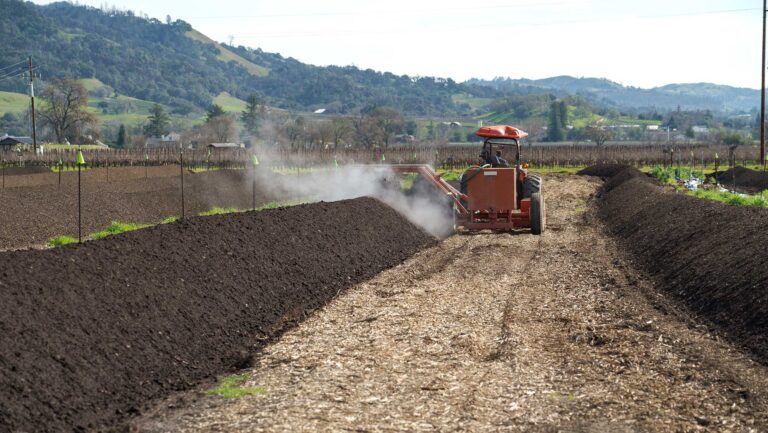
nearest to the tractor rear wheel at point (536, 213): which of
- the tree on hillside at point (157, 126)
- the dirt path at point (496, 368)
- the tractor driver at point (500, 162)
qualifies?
the tractor driver at point (500, 162)

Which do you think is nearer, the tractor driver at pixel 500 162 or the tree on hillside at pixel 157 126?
the tractor driver at pixel 500 162

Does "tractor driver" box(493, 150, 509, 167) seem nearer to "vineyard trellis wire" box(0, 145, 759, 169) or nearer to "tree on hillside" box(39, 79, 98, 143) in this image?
"vineyard trellis wire" box(0, 145, 759, 169)

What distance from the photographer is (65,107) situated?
462ft

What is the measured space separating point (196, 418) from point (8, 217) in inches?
832

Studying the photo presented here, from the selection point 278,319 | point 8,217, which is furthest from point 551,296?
point 8,217

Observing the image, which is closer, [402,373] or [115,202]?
[402,373]

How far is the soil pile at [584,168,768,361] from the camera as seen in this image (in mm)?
13195

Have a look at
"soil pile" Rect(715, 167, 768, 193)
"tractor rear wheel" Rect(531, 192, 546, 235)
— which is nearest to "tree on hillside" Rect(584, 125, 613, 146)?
"soil pile" Rect(715, 167, 768, 193)

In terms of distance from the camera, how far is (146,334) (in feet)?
36.6

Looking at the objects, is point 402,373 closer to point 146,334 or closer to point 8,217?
point 146,334

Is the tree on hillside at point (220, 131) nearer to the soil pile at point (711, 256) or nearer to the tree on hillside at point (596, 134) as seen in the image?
the tree on hillside at point (596, 134)

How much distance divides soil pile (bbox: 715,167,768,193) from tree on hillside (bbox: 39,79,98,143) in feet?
355

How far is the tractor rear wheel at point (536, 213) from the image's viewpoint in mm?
24797

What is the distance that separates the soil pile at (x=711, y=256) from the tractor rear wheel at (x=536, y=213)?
2369 millimetres
